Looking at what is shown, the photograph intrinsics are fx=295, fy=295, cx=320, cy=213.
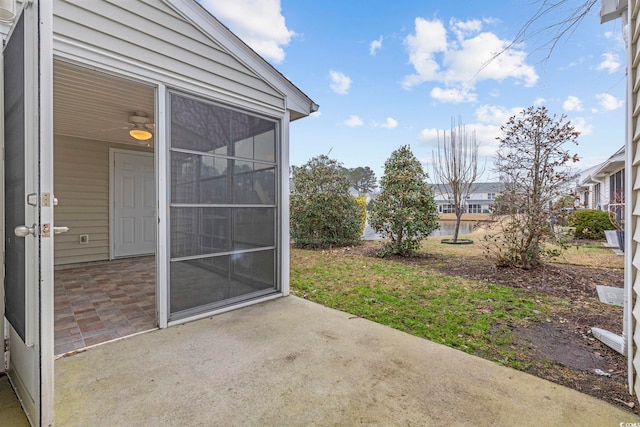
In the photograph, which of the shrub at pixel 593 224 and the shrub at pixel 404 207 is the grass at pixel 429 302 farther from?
the shrub at pixel 593 224

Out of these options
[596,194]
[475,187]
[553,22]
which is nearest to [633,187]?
[553,22]

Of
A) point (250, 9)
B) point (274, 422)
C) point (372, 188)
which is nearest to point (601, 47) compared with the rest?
point (274, 422)

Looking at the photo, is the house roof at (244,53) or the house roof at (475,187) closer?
the house roof at (244,53)

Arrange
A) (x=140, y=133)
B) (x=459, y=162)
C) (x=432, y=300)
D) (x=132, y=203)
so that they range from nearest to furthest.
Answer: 1. (x=432, y=300)
2. (x=140, y=133)
3. (x=132, y=203)
4. (x=459, y=162)

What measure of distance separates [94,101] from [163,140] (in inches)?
70.5

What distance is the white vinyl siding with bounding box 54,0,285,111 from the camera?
2.33m

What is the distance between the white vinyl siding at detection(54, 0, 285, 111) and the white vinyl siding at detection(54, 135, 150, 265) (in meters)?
4.01

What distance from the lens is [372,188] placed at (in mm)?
34844

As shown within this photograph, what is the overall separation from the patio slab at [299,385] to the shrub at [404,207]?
4458 mm

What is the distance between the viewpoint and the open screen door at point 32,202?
1.43 metres

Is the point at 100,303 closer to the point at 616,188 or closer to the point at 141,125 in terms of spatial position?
the point at 141,125

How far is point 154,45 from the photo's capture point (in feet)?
9.11

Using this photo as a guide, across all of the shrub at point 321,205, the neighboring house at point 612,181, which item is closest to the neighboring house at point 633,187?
Result: the shrub at point 321,205

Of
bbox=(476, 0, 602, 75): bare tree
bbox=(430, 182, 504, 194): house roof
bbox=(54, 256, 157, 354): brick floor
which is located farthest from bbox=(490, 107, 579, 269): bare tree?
bbox=(54, 256, 157, 354): brick floor
